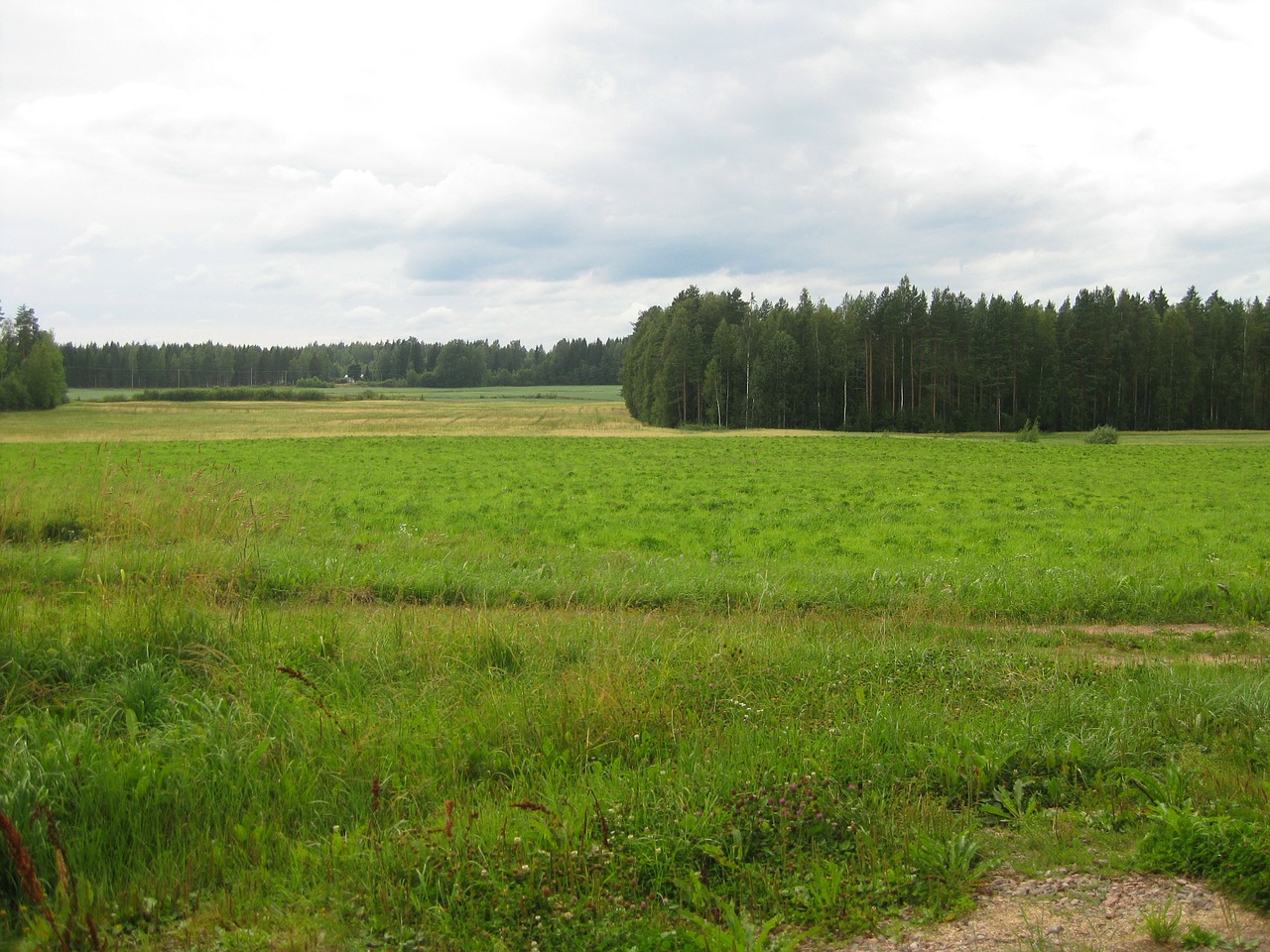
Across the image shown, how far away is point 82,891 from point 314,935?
1235mm

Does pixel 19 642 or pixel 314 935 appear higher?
pixel 19 642

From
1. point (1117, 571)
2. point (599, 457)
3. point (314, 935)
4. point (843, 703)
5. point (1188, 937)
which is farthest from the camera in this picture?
point (599, 457)

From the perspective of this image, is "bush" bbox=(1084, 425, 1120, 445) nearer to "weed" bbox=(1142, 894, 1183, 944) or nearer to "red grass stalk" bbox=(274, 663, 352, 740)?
"weed" bbox=(1142, 894, 1183, 944)

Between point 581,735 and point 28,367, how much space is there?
282 feet

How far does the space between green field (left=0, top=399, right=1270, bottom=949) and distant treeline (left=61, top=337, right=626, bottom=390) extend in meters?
143

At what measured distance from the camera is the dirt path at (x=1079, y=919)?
3322mm

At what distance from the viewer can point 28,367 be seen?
70.8m

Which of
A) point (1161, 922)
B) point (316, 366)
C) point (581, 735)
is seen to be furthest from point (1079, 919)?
point (316, 366)

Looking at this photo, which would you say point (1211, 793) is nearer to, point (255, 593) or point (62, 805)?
point (62, 805)

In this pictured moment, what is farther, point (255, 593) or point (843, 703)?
point (255, 593)

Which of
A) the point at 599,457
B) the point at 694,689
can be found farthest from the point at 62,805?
the point at 599,457

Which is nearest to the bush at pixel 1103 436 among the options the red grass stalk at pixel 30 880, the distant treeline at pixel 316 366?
the red grass stalk at pixel 30 880

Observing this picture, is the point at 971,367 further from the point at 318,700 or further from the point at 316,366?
the point at 316,366

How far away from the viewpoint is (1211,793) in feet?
15.1
